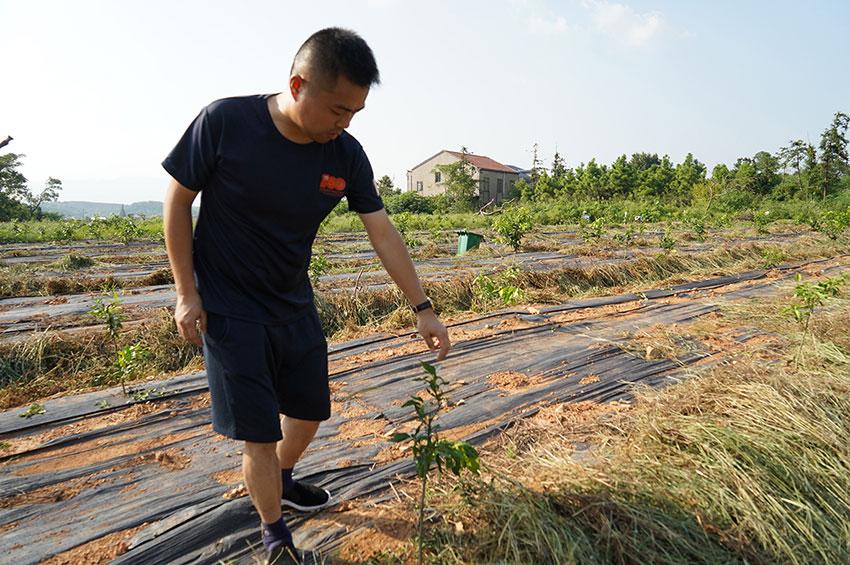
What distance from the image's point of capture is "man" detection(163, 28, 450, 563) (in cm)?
153

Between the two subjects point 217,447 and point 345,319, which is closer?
point 217,447

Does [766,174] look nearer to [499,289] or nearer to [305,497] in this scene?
[499,289]

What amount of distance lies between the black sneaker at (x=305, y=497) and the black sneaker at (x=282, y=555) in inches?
14.6

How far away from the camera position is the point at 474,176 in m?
42.9

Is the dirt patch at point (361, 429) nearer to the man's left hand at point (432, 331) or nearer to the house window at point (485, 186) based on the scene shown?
the man's left hand at point (432, 331)

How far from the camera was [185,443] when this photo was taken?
2707 millimetres

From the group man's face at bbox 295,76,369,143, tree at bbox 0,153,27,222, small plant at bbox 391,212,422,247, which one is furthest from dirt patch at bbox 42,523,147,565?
tree at bbox 0,153,27,222

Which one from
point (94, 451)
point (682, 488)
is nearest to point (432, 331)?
point (682, 488)

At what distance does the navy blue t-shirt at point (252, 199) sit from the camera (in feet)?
5.11

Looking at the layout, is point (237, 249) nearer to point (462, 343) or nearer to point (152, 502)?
point (152, 502)

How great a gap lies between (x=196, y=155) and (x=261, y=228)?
275 millimetres

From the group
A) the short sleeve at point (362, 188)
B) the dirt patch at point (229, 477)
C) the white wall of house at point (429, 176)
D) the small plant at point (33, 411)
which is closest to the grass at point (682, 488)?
the dirt patch at point (229, 477)

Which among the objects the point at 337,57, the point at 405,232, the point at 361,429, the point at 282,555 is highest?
the point at 337,57

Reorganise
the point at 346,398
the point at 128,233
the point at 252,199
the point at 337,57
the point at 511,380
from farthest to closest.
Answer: the point at 128,233 < the point at 511,380 < the point at 346,398 < the point at 252,199 < the point at 337,57
